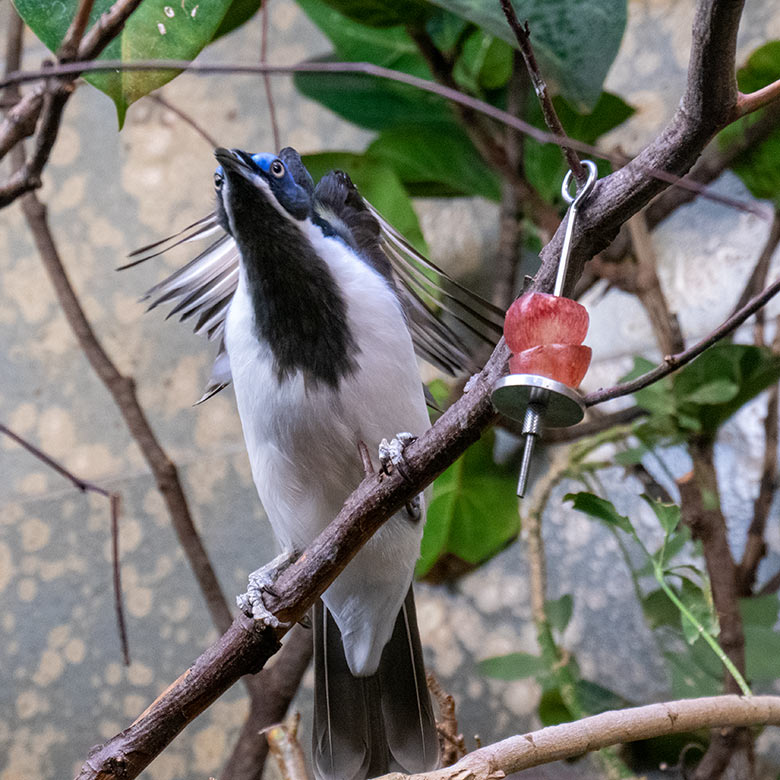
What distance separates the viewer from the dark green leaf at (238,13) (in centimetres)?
85

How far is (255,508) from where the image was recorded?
1317mm

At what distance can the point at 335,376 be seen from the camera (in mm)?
591

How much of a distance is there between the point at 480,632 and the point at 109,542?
537 mm

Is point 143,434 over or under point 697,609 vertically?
over

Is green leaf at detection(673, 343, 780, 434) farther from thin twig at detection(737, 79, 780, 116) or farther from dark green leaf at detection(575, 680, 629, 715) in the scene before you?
thin twig at detection(737, 79, 780, 116)

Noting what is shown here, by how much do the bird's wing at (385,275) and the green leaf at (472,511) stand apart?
17.3 inches

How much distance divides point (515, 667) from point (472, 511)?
0.27 m

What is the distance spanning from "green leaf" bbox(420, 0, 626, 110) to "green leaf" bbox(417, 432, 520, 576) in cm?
47

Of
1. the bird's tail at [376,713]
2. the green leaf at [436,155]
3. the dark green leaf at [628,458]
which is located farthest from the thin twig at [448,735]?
the green leaf at [436,155]

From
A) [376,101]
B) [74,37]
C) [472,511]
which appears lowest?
[472,511]

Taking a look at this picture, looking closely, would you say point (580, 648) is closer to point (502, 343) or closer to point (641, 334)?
point (641, 334)

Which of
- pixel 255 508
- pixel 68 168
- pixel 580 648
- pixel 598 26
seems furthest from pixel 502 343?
pixel 68 168

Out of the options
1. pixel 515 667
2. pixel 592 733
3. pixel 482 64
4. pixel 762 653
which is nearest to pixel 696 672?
pixel 762 653

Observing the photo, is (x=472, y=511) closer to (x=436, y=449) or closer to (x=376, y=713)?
(x=376, y=713)
